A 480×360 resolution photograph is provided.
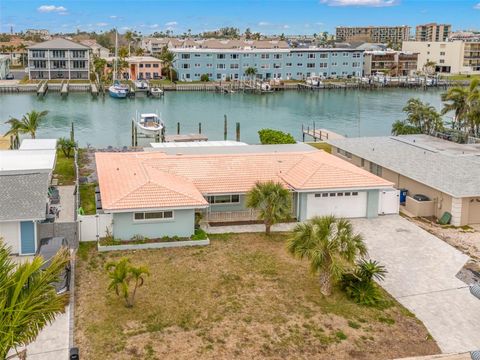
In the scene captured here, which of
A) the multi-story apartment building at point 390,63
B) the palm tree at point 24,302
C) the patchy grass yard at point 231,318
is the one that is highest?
the multi-story apartment building at point 390,63

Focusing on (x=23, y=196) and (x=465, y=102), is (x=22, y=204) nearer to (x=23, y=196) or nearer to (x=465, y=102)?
(x=23, y=196)

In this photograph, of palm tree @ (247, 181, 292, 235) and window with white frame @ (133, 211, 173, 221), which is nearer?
window with white frame @ (133, 211, 173, 221)

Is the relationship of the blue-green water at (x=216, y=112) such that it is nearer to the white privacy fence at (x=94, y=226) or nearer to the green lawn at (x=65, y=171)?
the green lawn at (x=65, y=171)

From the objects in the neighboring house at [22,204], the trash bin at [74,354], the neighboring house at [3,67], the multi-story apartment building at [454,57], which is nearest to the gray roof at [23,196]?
the neighboring house at [22,204]

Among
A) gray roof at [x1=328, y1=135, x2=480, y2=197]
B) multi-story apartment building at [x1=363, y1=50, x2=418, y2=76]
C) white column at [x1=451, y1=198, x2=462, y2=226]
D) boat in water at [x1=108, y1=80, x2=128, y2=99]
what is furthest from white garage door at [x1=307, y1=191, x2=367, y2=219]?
multi-story apartment building at [x1=363, y1=50, x2=418, y2=76]

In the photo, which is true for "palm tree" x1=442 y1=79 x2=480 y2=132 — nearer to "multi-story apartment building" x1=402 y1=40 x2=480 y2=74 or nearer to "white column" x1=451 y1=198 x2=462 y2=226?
"white column" x1=451 y1=198 x2=462 y2=226

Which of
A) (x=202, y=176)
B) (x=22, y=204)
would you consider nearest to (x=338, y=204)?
(x=202, y=176)
